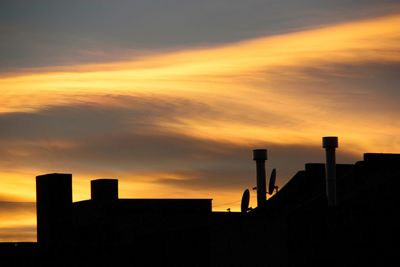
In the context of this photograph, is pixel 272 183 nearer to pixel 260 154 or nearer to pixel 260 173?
pixel 260 173

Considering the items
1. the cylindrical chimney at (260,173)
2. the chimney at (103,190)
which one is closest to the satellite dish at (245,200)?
the cylindrical chimney at (260,173)

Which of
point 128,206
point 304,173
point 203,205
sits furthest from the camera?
point 203,205

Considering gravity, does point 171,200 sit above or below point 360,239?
above

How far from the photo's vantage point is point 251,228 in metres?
38.0

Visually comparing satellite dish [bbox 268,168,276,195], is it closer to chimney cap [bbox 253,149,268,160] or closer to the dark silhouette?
the dark silhouette

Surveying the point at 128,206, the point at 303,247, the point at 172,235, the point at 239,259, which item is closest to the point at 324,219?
the point at 303,247

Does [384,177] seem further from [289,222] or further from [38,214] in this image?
[38,214]

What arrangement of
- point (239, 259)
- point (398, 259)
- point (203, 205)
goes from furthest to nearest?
point (203, 205) → point (239, 259) → point (398, 259)

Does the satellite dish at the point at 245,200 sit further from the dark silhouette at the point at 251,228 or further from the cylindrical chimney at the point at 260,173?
the cylindrical chimney at the point at 260,173

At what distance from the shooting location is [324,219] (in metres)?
36.1

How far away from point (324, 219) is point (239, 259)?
14.3 ft

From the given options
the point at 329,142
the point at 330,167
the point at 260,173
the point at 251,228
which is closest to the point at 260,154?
the point at 260,173

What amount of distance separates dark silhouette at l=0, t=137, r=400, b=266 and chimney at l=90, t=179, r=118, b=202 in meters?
0.06

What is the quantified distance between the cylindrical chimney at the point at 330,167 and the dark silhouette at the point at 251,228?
5 centimetres
